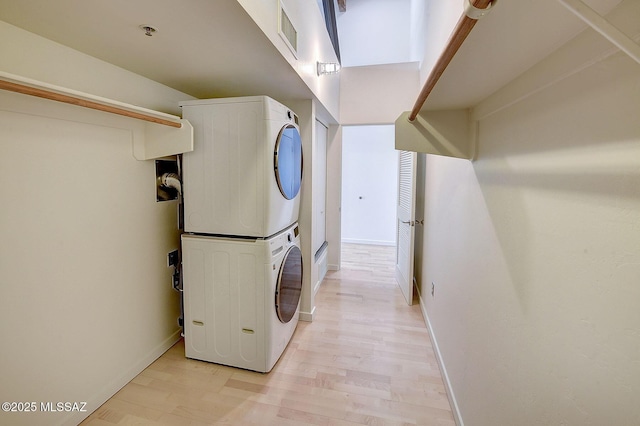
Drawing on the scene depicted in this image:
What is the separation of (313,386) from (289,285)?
69cm

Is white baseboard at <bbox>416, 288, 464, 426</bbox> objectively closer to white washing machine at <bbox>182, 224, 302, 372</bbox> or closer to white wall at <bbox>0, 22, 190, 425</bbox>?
white washing machine at <bbox>182, 224, 302, 372</bbox>

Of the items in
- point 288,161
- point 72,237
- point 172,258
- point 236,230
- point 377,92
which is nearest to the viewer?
point 72,237

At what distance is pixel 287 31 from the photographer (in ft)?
5.12

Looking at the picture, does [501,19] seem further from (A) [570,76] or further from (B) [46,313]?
(B) [46,313]

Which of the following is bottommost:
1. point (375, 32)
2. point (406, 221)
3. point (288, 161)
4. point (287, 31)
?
point (406, 221)

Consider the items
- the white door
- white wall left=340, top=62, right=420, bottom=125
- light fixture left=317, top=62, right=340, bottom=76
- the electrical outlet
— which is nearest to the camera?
the electrical outlet

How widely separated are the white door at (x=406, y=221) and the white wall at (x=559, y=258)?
1.53 meters

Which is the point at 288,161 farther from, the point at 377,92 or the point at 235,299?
the point at 377,92

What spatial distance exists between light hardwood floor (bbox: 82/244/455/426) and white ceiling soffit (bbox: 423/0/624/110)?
5.69 feet

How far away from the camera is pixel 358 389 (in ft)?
5.96

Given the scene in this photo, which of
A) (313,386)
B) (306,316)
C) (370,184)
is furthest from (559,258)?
(370,184)

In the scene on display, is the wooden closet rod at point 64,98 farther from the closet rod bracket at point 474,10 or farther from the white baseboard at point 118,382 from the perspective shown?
the white baseboard at point 118,382

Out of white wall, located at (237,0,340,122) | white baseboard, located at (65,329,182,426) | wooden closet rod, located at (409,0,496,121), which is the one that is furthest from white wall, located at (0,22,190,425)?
wooden closet rod, located at (409,0,496,121)

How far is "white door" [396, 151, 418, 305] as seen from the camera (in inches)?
116
